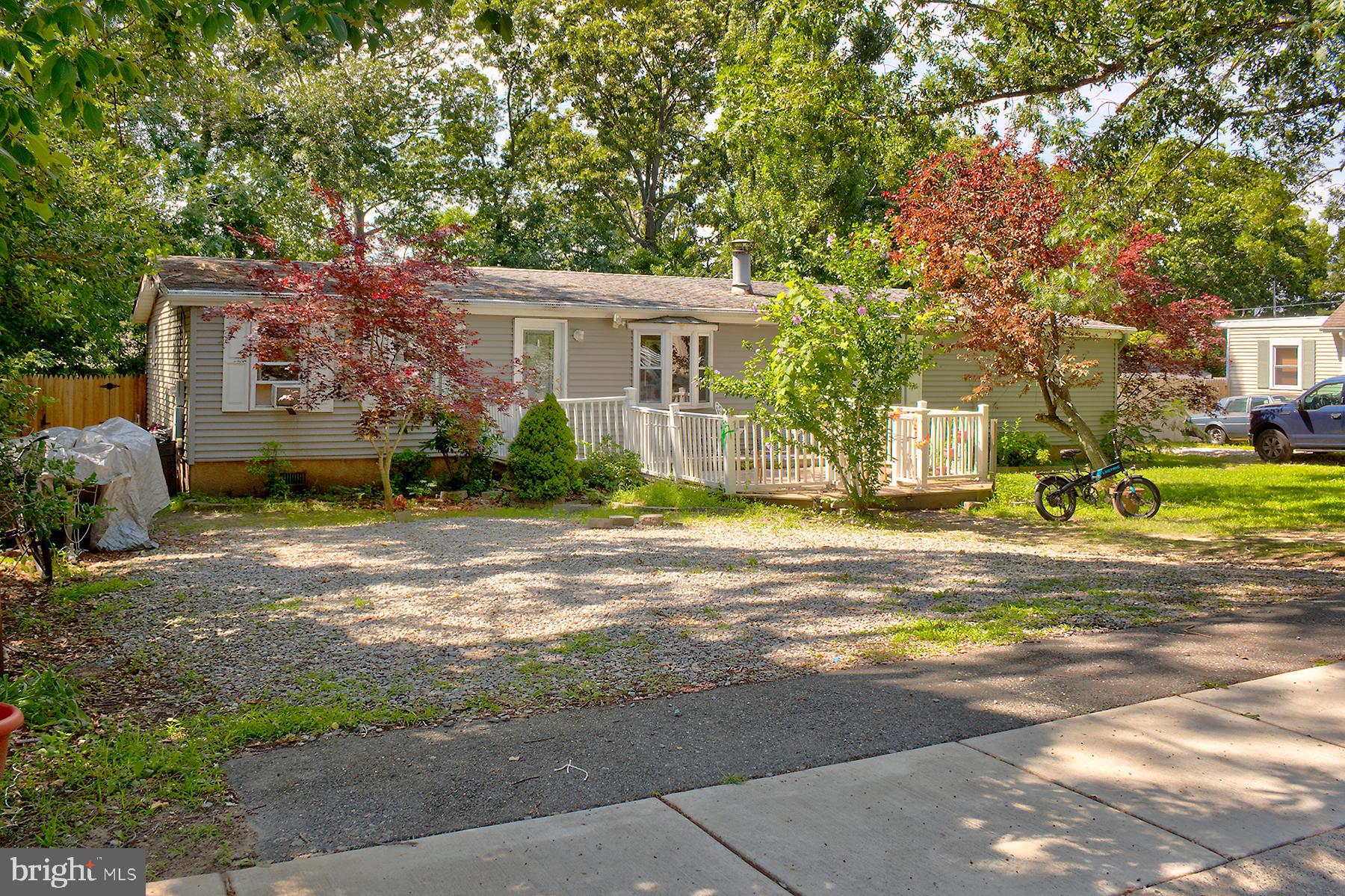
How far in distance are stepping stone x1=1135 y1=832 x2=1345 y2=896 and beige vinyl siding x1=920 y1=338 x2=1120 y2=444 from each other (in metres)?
15.8

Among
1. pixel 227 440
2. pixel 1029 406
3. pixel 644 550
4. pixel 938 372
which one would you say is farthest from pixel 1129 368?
pixel 227 440

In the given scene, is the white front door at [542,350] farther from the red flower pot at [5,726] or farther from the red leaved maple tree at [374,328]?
the red flower pot at [5,726]

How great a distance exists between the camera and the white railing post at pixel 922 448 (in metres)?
13.1

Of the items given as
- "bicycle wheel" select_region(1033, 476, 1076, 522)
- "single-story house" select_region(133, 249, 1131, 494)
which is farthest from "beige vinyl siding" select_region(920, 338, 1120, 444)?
"bicycle wheel" select_region(1033, 476, 1076, 522)

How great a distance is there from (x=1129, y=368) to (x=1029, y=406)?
3.70 m

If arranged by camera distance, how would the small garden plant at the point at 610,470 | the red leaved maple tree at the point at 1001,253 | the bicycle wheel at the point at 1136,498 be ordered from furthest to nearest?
1. the small garden plant at the point at 610,470
2. the red leaved maple tree at the point at 1001,253
3. the bicycle wheel at the point at 1136,498

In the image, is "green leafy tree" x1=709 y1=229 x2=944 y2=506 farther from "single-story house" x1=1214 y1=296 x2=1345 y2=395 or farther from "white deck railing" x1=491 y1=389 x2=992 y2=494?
"single-story house" x1=1214 y1=296 x2=1345 y2=395

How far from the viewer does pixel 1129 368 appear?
22984mm

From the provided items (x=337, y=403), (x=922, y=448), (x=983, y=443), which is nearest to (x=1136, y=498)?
(x=983, y=443)

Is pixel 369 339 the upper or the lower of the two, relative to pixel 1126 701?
upper

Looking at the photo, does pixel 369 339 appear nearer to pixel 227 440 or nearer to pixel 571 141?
pixel 227 440

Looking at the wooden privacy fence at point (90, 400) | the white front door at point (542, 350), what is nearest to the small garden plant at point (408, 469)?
the white front door at point (542, 350)

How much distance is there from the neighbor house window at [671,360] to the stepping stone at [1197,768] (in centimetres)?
1260

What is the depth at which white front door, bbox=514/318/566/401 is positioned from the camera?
16.1m
